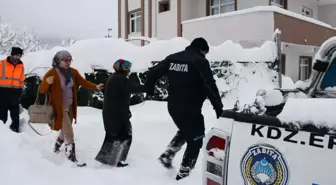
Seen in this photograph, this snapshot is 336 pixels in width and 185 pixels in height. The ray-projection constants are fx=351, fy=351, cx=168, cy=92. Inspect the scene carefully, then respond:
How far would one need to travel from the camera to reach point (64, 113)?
4770 mm

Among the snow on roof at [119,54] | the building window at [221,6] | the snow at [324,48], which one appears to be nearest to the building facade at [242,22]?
the building window at [221,6]

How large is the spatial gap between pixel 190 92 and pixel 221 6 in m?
13.6

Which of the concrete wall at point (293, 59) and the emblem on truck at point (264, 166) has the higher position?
the concrete wall at point (293, 59)

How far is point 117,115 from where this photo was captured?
4664mm

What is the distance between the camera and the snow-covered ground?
13.7 feet

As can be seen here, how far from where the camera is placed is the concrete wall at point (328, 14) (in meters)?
20.2

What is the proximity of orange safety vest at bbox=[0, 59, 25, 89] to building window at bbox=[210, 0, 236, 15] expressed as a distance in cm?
1161

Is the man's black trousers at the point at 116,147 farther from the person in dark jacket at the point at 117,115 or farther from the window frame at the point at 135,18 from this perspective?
the window frame at the point at 135,18

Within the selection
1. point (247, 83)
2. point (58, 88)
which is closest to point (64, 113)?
point (58, 88)

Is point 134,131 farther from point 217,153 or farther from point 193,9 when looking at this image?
point 193,9

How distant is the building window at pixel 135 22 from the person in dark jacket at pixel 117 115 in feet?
58.7

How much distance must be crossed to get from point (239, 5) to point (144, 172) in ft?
42.0

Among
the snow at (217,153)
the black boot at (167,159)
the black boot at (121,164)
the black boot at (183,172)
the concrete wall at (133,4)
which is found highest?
the concrete wall at (133,4)

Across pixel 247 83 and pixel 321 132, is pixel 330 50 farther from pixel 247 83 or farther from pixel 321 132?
pixel 247 83
